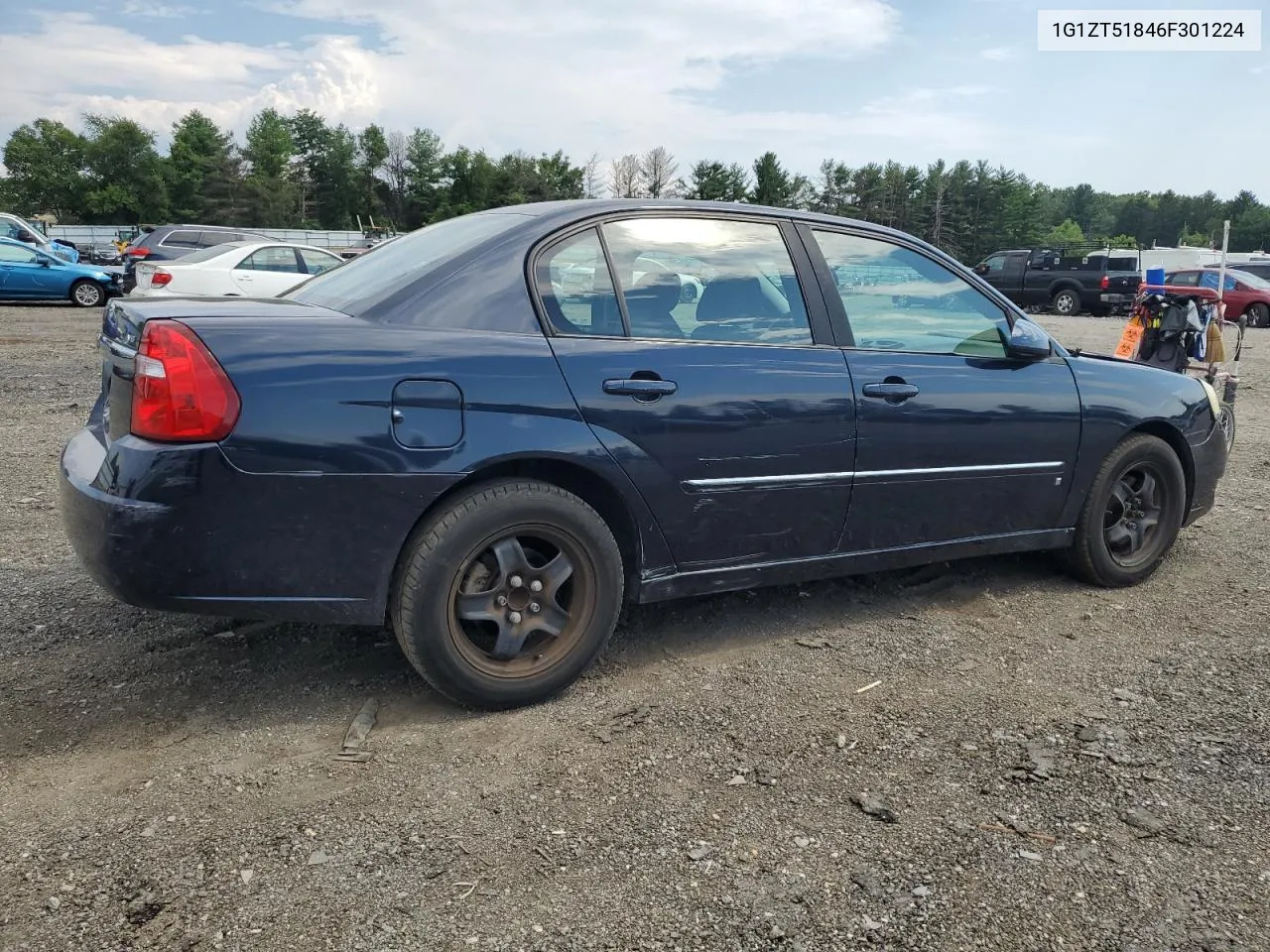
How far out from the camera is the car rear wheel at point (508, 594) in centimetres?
288

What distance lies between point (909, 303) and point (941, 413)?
0.48 m

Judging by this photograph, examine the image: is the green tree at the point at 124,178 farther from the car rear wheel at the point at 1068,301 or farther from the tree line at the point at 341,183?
the car rear wheel at the point at 1068,301

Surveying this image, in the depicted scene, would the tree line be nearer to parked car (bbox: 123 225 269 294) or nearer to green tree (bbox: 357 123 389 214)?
green tree (bbox: 357 123 389 214)

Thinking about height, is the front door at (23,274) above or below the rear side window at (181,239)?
below

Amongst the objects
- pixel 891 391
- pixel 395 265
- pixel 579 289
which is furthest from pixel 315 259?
pixel 891 391

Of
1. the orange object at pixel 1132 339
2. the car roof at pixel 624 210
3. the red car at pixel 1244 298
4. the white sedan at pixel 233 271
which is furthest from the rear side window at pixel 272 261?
the red car at pixel 1244 298

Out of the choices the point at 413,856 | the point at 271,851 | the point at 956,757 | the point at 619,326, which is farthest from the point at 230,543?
the point at 956,757

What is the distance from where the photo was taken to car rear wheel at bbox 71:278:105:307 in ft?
61.3

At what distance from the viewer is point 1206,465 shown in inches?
184

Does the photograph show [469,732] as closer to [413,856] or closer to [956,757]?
[413,856]

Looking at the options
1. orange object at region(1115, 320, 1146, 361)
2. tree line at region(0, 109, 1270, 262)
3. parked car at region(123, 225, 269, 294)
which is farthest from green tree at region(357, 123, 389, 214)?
orange object at region(1115, 320, 1146, 361)

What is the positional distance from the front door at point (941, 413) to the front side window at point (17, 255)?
62.1ft

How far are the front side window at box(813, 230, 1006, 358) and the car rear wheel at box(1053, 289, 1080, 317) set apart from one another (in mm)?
25343

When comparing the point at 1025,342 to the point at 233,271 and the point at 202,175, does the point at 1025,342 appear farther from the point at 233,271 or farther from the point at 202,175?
the point at 202,175
